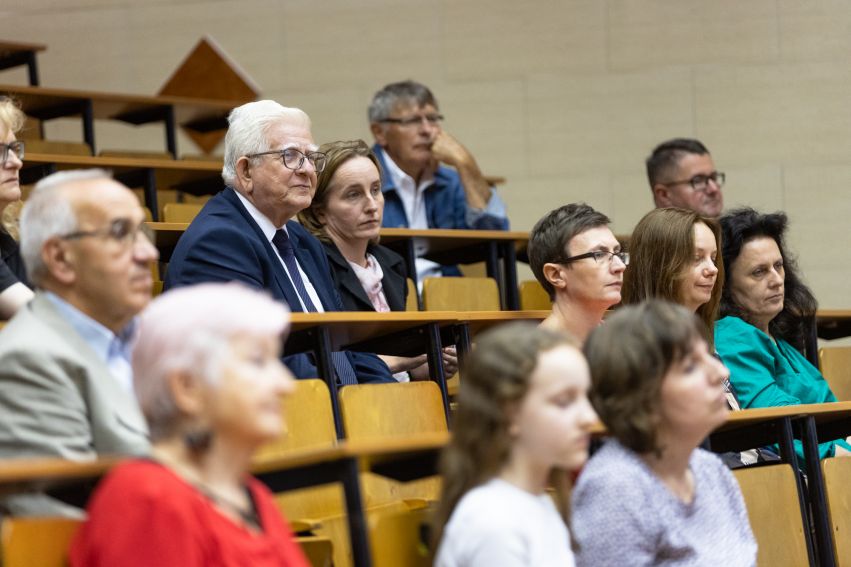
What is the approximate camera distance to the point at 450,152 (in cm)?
473

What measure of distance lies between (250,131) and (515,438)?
1.54m

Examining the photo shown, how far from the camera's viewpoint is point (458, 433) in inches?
63.4

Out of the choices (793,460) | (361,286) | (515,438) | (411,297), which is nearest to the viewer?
(515,438)

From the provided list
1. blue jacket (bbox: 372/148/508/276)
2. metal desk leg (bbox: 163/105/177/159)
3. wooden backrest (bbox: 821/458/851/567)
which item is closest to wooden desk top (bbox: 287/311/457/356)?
wooden backrest (bbox: 821/458/851/567)

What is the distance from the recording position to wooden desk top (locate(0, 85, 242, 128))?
472 centimetres

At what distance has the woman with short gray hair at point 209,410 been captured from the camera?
1327mm

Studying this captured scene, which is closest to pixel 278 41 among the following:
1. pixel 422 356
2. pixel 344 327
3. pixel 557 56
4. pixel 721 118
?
pixel 557 56

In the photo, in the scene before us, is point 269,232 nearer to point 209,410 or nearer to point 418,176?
point 209,410

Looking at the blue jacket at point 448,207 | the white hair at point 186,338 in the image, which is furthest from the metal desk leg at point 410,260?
the white hair at point 186,338

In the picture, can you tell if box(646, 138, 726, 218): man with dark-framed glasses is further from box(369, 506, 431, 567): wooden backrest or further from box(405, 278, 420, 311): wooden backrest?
box(369, 506, 431, 567): wooden backrest

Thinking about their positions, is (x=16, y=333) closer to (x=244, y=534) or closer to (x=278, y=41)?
(x=244, y=534)

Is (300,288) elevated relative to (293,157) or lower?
lower

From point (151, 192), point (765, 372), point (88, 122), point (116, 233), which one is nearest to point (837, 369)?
point (765, 372)

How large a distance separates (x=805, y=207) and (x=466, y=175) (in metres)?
1.45
